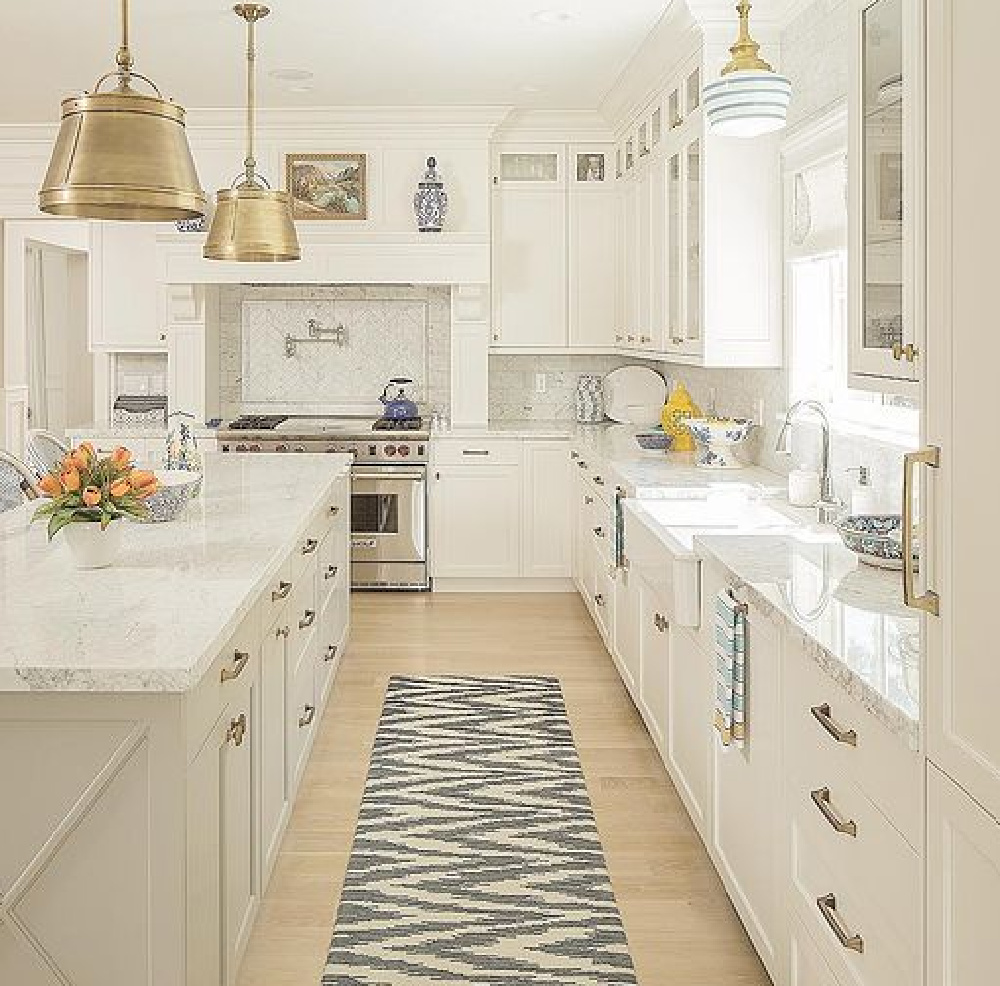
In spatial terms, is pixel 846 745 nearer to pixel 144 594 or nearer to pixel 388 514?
pixel 144 594

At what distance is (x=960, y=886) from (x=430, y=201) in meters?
6.12

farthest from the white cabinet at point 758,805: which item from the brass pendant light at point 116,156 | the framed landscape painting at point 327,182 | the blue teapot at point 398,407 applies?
the framed landscape painting at point 327,182

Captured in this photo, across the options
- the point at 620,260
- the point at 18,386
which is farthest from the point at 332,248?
the point at 18,386

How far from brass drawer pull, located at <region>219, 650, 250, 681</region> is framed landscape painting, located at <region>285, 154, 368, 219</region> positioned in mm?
5104

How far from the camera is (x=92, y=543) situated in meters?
2.92

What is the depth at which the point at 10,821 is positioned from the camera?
2.02 m

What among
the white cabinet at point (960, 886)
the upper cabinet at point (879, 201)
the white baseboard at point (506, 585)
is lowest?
the white baseboard at point (506, 585)

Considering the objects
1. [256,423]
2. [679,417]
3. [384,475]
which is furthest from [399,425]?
[679,417]

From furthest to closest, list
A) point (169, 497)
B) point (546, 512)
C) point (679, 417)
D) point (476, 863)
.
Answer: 1. point (546, 512)
2. point (679, 417)
3. point (169, 497)
4. point (476, 863)

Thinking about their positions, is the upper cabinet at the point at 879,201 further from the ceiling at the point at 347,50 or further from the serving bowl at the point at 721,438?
the ceiling at the point at 347,50

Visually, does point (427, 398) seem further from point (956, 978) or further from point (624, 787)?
point (956, 978)

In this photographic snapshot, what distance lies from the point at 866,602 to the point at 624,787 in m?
1.72

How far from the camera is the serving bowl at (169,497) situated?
145 inches

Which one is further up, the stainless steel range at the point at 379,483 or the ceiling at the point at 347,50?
the ceiling at the point at 347,50
